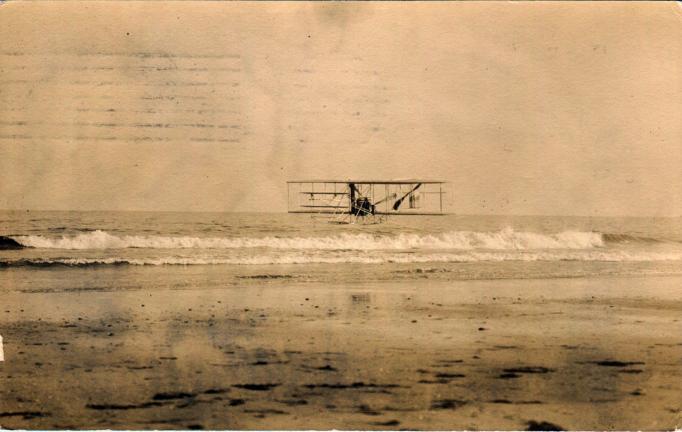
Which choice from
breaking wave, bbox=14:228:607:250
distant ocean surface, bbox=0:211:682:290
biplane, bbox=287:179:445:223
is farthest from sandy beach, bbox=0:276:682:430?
biplane, bbox=287:179:445:223

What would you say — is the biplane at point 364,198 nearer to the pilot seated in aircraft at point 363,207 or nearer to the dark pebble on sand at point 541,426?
the pilot seated in aircraft at point 363,207

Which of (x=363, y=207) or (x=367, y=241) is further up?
(x=363, y=207)

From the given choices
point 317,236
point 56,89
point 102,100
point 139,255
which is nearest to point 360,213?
point 317,236

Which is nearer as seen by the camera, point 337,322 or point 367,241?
point 337,322

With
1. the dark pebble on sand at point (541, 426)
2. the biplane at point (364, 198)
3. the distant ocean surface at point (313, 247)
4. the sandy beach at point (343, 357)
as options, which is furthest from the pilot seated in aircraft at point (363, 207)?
the dark pebble on sand at point (541, 426)

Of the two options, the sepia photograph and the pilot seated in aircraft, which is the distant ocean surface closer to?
the sepia photograph

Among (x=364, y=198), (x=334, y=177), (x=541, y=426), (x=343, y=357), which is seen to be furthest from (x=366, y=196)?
(x=541, y=426)

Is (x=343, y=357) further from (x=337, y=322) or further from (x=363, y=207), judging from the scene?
(x=363, y=207)
